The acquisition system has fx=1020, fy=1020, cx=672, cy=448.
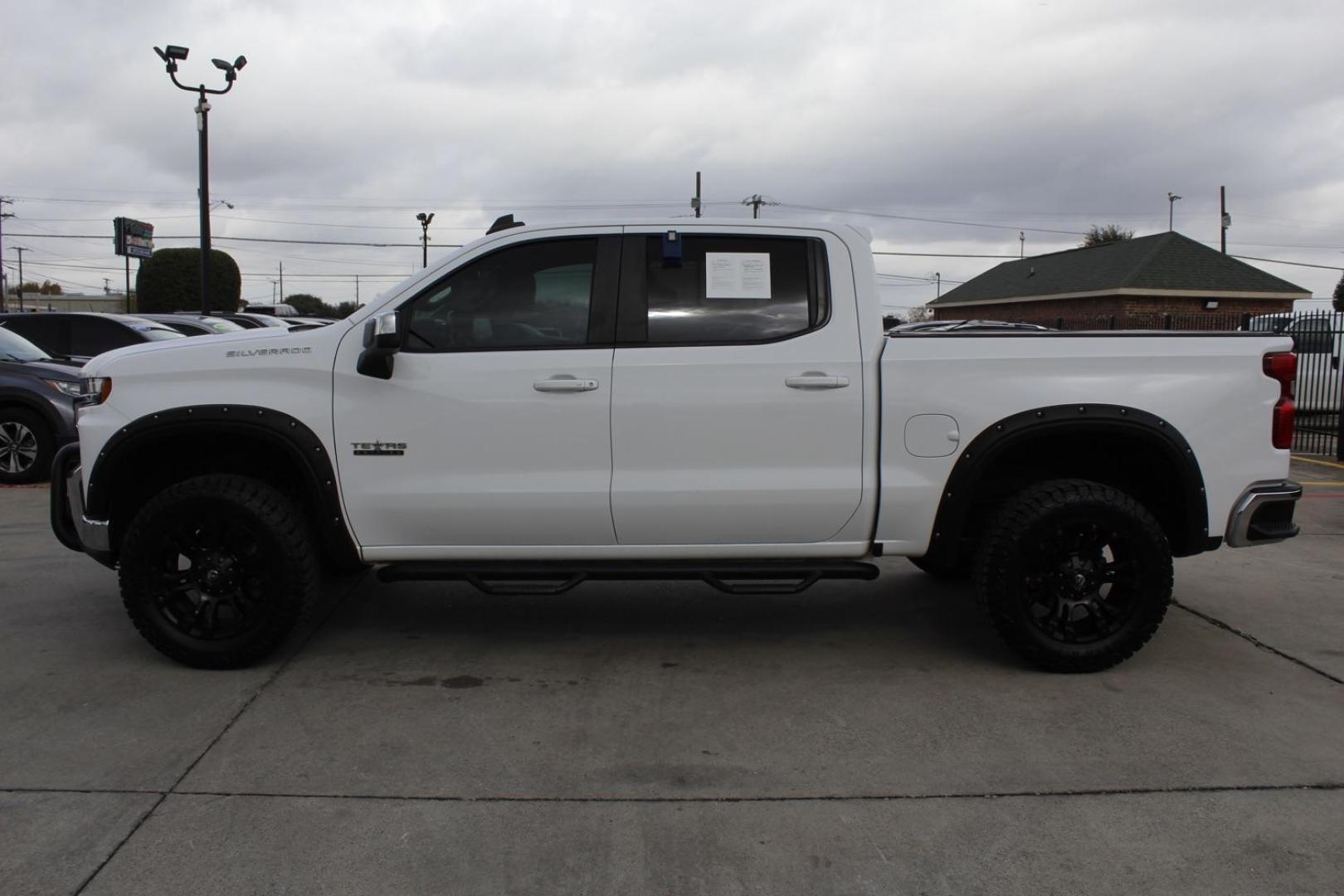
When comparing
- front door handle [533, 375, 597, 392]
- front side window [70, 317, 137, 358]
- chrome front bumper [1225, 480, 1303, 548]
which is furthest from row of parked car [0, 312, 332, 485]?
chrome front bumper [1225, 480, 1303, 548]

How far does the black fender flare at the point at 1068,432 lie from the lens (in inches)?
170

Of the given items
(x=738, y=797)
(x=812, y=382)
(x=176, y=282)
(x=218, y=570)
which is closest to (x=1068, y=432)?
(x=812, y=382)

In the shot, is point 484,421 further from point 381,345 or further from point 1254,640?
point 1254,640

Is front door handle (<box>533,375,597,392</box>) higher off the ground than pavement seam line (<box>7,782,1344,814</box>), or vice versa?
front door handle (<box>533,375,597,392</box>)

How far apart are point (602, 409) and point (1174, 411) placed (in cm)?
244

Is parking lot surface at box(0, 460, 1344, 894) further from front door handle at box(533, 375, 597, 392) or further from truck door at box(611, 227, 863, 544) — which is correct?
front door handle at box(533, 375, 597, 392)

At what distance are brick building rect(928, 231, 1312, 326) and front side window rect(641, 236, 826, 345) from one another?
104ft

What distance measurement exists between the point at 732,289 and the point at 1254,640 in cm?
315

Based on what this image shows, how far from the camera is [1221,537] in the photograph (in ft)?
14.7

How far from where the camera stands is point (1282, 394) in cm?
443

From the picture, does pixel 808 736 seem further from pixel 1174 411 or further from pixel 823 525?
pixel 1174 411

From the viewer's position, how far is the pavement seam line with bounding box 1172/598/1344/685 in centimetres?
455

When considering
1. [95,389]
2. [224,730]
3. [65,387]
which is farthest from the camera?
[65,387]

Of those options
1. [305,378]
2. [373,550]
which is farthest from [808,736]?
[305,378]
